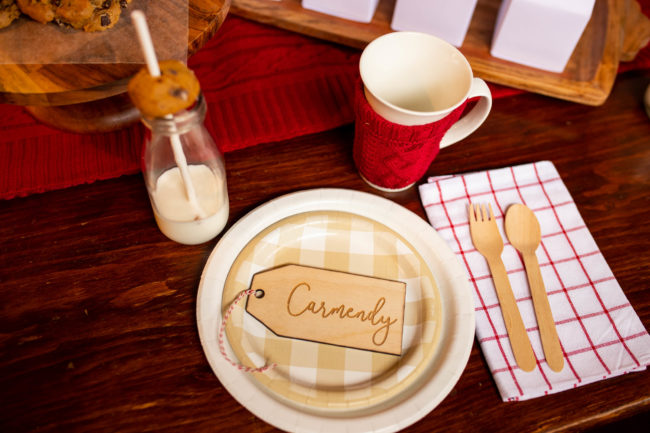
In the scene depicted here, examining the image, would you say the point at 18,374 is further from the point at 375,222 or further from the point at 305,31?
the point at 305,31

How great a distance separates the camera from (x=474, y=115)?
1.75 ft

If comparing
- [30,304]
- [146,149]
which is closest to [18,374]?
[30,304]

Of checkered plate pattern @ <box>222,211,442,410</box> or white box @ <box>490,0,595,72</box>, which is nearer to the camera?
checkered plate pattern @ <box>222,211,442,410</box>

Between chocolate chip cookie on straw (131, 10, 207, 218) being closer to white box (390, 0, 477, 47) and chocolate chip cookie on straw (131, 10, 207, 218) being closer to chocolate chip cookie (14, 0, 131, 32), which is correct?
chocolate chip cookie (14, 0, 131, 32)

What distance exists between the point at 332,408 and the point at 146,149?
31 cm

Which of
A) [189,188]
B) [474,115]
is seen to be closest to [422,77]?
[474,115]

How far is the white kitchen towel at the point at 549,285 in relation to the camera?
468 millimetres

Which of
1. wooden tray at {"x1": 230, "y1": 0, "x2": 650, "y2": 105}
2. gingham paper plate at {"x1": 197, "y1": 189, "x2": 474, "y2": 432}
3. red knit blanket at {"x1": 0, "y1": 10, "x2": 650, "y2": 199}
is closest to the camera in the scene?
gingham paper plate at {"x1": 197, "y1": 189, "x2": 474, "y2": 432}

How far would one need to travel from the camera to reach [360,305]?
0.49 meters

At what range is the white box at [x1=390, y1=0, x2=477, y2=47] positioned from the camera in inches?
25.3

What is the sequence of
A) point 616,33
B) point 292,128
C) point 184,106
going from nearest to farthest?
1. point 184,106
2. point 292,128
3. point 616,33

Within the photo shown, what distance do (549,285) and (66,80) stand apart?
0.55 metres

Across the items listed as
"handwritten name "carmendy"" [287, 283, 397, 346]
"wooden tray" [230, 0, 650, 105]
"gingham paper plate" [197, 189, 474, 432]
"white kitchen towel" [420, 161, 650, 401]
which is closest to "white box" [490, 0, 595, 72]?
"wooden tray" [230, 0, 650, 105]

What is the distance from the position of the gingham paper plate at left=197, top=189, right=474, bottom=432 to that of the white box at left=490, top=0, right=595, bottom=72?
33cm
